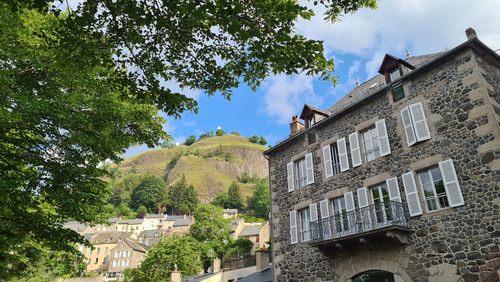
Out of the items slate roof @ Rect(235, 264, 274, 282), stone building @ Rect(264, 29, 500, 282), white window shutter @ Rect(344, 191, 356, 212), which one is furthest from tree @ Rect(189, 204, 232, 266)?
white window shutter @ Rect(344, 191, 356, 212)

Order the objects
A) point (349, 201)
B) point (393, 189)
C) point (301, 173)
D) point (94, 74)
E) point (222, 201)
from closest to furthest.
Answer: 1. point (94, 74)
2. point (393, 189)
3. point (349, 201)
4. point (301, 173)
5. point (222, 201)

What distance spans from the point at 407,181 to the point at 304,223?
521 cm

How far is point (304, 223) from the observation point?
1399cm

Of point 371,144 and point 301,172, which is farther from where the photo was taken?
point 301,172

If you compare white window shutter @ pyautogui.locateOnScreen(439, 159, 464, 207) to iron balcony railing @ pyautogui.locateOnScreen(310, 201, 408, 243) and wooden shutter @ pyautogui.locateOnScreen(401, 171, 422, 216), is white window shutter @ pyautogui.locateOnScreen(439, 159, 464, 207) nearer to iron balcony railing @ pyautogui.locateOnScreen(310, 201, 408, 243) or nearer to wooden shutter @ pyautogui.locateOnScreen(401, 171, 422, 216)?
wooden shutter @ pyautogui.locateOnScreen(401, 171, 422, 216)

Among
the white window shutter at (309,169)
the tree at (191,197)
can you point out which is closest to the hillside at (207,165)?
the tree at (191,197)

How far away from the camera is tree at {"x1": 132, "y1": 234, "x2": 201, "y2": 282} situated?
2931 centimetres

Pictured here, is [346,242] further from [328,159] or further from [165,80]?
[165,80]

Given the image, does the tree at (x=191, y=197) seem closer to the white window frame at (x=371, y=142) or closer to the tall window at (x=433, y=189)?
the white window frame at (x=371, y=142)

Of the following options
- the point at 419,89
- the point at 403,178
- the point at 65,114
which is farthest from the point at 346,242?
the point at 65,114

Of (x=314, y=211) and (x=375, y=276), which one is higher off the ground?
(x=314, y=211)

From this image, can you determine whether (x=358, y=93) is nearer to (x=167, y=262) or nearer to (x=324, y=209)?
(x=324, y=209)

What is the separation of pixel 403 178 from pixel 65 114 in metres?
10.0

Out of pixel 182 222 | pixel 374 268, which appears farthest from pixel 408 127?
pixel 182 222
